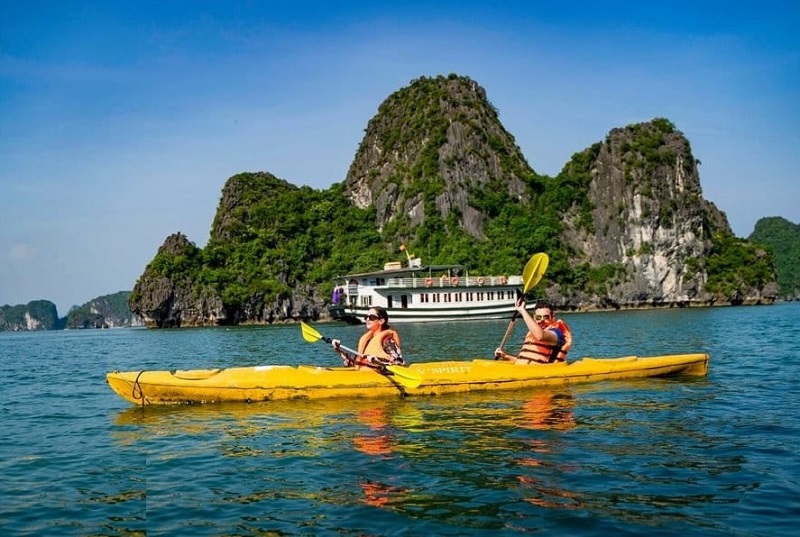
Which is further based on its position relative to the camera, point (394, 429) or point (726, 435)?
point (394, 429)

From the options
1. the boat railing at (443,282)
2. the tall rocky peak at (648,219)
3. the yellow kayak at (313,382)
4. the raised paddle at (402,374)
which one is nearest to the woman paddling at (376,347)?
the raised paddle at (402,374)

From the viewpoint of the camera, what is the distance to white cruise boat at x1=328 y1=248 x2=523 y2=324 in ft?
185

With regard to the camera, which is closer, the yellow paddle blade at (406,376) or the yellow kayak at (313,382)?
the yellow paddle blade at (406,376)

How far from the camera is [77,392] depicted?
16.3m

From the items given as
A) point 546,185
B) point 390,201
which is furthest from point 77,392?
point 546,185

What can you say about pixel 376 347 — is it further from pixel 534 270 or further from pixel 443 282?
pixel 443 282

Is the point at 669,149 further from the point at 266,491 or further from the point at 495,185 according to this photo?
the point at 266,491

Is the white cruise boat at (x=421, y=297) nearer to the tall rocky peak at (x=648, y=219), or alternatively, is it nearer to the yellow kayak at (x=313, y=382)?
the tall rocky peak at (x=648, y=219)

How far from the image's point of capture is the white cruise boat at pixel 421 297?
5653 centimetres

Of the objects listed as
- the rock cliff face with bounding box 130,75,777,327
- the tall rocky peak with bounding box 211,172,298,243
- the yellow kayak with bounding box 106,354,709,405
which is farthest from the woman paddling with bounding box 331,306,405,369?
the tall rocky peak with bounding box 211,172,298,243

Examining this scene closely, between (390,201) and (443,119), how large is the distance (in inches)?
→ 622

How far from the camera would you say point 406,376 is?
1249 cm

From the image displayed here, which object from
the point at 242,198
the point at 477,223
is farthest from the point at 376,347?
the point at 242,198

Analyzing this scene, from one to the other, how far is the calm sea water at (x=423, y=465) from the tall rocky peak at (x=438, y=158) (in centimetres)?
8457
